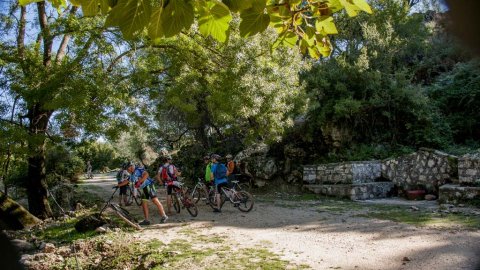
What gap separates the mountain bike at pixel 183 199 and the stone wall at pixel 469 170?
7.71 m

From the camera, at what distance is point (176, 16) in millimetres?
1290

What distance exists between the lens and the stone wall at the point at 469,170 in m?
10.8

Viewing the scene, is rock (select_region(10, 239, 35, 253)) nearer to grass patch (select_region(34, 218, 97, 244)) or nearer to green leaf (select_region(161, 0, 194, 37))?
grass patch (select_region(34, 218, 97, 244))

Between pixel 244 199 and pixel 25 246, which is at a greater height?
pixel 244 199

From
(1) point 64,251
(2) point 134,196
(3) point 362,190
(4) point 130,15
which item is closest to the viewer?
(4) point 130,15

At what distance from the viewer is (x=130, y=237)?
830 centimetres

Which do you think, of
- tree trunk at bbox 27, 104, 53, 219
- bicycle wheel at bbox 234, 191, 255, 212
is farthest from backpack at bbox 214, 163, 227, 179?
tree trunk at bbox 27, 104, 53, 219

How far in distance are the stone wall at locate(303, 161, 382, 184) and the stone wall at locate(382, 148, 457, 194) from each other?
38cm

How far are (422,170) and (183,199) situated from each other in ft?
26.0

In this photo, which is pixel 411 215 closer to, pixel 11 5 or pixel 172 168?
pixel 172 168

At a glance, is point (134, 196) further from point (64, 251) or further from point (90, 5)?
point (90, 5)

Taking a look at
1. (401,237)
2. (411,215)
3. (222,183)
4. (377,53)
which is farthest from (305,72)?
(401,237)

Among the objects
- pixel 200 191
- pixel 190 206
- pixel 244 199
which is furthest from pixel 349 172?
pixel 190 206

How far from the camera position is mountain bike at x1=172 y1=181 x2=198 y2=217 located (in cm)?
1099
